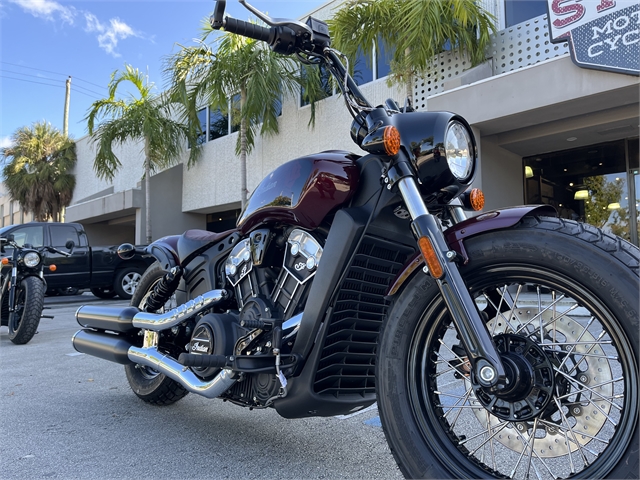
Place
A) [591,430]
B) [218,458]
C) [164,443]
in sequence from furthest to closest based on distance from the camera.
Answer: [164,443]
[218,458]
[591,430]

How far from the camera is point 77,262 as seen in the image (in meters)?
11.5

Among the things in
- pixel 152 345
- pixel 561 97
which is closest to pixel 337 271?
pixel 152 345

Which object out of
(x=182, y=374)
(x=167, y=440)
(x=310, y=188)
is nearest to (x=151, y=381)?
(x=167, y=440)

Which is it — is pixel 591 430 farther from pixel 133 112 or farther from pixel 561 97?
pixel 133 112

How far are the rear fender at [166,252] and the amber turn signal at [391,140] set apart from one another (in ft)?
5.29

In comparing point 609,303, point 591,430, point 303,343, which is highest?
point 609,303

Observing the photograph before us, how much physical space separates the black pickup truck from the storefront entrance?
9.03 meters

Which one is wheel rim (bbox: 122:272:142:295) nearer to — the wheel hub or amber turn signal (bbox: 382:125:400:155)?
amber turn signal (bbox: 382:125:400:155)

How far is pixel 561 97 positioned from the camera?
7.66m

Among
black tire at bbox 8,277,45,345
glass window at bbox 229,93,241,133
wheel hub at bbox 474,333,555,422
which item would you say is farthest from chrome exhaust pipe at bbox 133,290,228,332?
glass window at bbox 229,93,241,133

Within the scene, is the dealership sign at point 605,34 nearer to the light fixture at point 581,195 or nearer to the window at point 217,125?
the light fixture at point 581,195

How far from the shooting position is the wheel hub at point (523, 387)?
148cm

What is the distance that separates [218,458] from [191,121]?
1321cm

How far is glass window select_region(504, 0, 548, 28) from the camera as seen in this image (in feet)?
30.6
